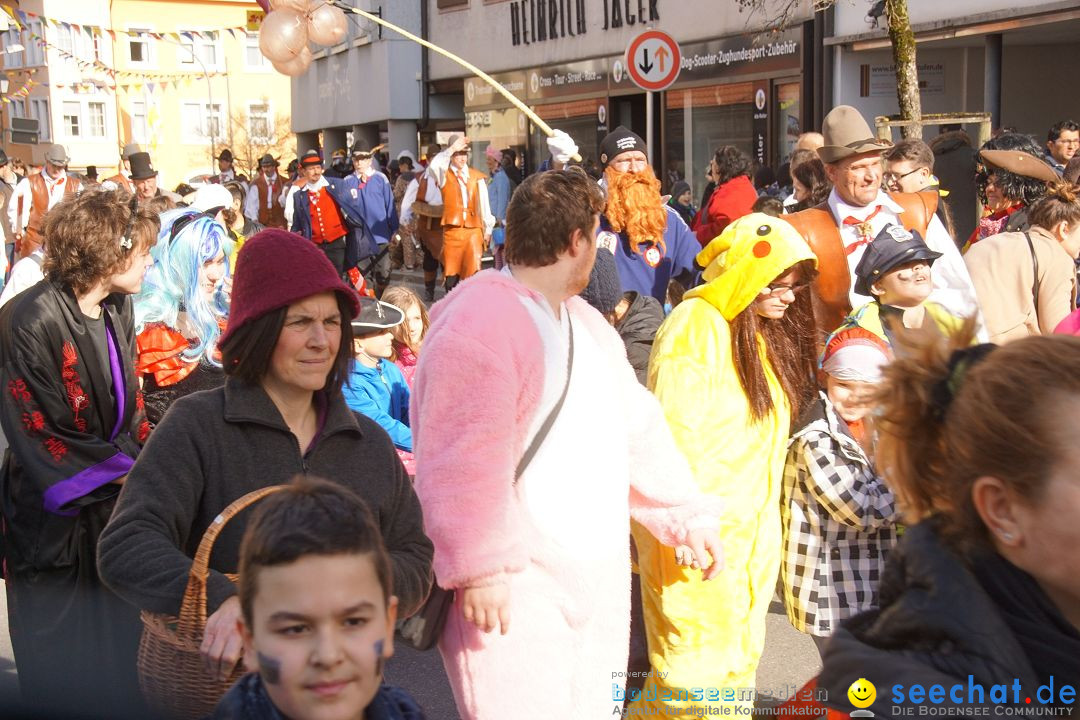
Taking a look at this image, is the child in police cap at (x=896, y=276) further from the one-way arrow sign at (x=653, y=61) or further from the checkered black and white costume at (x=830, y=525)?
the one-way arrow sign at (x=653, y=61)

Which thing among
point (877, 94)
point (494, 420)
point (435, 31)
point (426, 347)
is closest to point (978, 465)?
point (494, 420)

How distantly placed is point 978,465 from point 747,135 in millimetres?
17282

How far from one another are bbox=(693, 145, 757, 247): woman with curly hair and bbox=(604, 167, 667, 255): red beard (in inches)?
69.1

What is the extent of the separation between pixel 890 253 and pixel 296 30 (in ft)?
38.2

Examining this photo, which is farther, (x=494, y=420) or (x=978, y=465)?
(x=494, y=420)

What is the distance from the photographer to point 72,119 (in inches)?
2516

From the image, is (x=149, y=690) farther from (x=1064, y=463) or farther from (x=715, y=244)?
(x=715, y=244)

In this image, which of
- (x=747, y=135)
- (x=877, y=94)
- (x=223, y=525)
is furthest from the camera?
(x=747, y=135)

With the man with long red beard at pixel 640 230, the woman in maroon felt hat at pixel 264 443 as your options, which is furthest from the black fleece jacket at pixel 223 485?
the man with long red beard at pixel 640 230

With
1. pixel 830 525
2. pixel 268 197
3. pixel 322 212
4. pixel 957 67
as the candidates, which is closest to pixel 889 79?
pixel 957 67

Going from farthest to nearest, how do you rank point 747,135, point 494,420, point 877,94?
point 747,135 < point 877,94 < point 494,420

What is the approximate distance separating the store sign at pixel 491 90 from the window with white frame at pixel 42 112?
37598 millimetres

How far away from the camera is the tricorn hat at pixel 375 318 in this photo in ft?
16.8

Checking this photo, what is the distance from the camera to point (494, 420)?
9.89 ft
